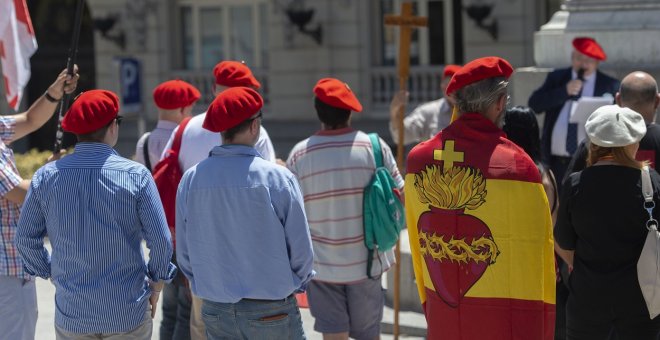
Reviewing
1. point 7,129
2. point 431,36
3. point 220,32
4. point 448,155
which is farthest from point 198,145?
point 220,32

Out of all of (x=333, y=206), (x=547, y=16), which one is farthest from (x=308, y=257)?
(x=547, y=16)

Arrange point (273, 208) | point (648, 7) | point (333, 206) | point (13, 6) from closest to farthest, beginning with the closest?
1. point (273, 208)
2. point (333, 206)
3. point (13, 6)
4. point (648, 7)

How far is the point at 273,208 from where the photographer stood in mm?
4691

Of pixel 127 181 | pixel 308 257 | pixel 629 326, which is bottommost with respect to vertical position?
pixel 629 326

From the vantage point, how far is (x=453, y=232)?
425cm

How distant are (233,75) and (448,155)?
2.39 m

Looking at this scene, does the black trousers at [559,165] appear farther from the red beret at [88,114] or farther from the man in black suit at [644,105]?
the red beret at [88,114]

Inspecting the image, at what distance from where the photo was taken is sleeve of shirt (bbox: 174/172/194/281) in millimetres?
4867

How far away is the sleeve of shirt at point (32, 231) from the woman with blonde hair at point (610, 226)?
2320 mm

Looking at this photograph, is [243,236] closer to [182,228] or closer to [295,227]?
[295,227]

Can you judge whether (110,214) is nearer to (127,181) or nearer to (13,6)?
(127,181)

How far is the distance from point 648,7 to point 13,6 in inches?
188

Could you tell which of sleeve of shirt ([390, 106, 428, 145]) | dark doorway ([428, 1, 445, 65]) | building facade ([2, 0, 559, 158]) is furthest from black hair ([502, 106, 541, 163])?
dark doorway ([428, 1, 445, 65])

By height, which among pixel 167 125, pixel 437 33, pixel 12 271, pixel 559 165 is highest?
pixel 437 33
